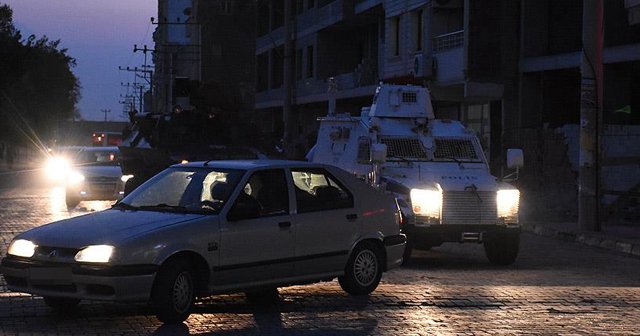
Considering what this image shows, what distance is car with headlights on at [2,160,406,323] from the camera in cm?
898

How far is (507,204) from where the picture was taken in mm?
15000

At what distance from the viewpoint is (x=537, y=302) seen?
36.0ft

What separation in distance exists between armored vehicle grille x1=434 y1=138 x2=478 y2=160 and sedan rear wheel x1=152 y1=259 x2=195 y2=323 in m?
7.74

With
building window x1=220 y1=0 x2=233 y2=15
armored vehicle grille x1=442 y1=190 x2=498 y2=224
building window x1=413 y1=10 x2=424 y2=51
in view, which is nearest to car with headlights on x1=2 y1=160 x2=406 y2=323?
armored vehicle grille x1=442 y1=190 x2=498 y2=224

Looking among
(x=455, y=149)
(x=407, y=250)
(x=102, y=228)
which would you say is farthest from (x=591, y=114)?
(x=102, y=228)

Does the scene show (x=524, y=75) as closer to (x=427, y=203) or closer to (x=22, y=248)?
(x=427, y=203)

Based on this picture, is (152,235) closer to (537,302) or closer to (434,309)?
(434,309)

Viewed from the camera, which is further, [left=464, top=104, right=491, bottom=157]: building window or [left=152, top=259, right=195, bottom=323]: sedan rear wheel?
[left=464, top=104, right=491, bottom=157]: building window

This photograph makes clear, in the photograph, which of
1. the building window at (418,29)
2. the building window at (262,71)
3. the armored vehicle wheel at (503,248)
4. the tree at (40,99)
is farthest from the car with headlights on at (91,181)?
the tree at (40,99)

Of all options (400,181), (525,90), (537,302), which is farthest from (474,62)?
(537,302)

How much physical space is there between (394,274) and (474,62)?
2101cm

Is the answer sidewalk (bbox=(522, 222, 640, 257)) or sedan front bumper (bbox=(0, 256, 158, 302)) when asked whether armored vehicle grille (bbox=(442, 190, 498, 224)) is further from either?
sedan front bumper (bbox=(0, 256, 158, 302))

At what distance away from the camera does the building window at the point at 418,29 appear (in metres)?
37.9

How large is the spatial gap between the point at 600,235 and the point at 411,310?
10.9 meters
